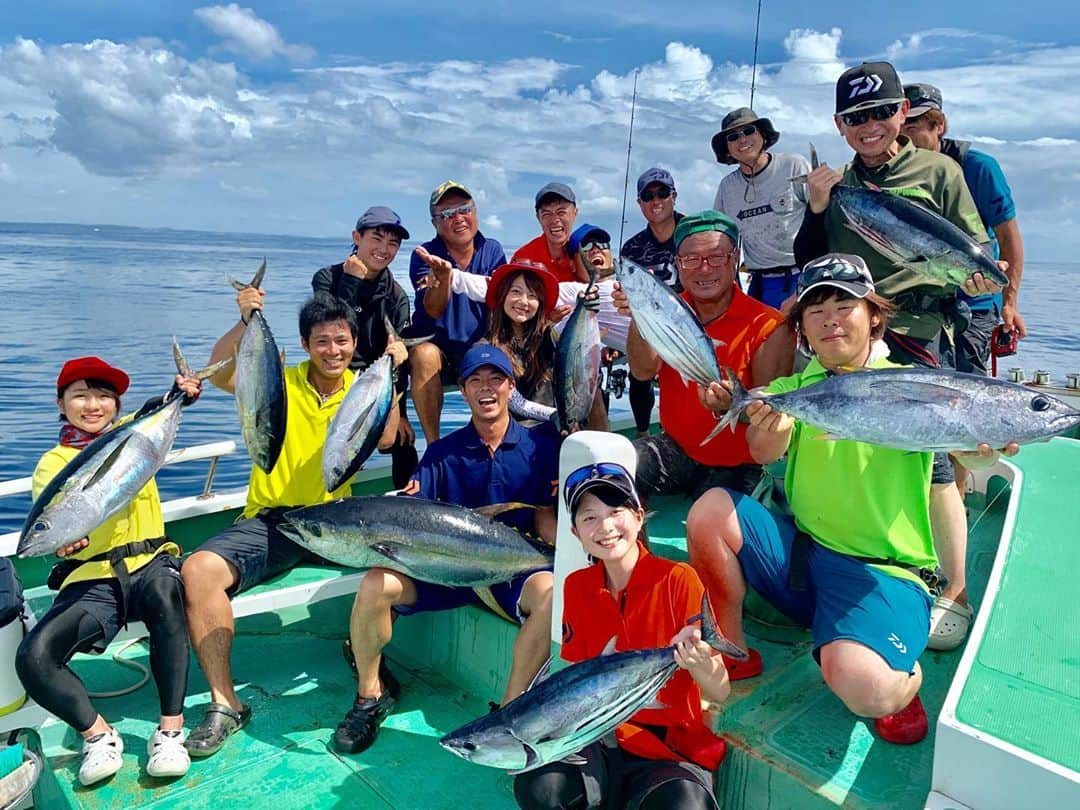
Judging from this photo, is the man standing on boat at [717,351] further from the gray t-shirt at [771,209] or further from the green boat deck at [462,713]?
→ the gray t-shirt at [771,209]

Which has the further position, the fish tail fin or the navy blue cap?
the navy blue cap

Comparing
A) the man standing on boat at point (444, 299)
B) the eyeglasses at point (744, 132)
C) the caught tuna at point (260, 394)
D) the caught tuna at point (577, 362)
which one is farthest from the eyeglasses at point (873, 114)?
the caught tuna at point (260, 394)

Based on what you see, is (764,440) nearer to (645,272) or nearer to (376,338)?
(645,272)

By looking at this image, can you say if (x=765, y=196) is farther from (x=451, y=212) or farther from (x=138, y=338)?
(x=138, y=338)

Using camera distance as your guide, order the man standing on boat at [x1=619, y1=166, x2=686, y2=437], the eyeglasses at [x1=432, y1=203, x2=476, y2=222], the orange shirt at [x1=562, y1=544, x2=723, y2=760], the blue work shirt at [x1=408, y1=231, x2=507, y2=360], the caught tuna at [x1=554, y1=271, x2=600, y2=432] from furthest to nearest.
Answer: the man standing on boat at [x1=619, y1=166, x2=686, y2=437]
the eyeglasses at [x1=432, y1=203, x2=476, y2=222]
the blue work shirt at [x1=408, y1=231, x2=507, y2=360]
the caught tuna at [x1=554, y1=271, x2=600, y2=432]
the orange shirt at [x1=562, y1=544, x2=723, y2=760]

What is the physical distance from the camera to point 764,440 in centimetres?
235

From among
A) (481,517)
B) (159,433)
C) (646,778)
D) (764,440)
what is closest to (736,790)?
(646,778)

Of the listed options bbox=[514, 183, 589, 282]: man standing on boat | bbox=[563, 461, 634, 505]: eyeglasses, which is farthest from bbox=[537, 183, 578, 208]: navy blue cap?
bbox=[563, 461, 634, 505]: eyeglasses

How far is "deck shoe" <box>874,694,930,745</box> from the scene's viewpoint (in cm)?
216

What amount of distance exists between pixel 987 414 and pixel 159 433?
2.69 m

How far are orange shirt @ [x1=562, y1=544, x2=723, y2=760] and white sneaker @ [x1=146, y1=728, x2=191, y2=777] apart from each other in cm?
149

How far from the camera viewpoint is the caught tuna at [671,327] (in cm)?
A: 248

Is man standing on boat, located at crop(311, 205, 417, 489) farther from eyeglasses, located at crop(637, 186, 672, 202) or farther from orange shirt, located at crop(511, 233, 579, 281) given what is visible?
eyeglasses, located at crop(637, 186, 672, 202)

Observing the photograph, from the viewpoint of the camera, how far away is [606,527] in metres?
2.08
